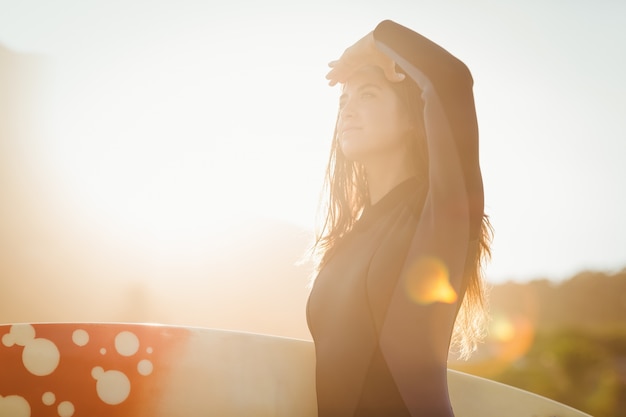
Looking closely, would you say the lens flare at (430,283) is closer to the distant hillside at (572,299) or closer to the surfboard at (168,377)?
the surfboard at (168,377)

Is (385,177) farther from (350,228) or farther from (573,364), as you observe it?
(573,364)

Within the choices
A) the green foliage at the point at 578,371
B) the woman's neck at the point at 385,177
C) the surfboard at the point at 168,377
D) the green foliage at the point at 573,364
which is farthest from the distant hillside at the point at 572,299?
the woman's neck at the point at 385,177

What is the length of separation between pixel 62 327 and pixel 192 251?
1600 centimetres

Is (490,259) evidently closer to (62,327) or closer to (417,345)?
(417,345)

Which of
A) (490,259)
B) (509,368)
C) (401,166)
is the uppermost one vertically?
(401,166)

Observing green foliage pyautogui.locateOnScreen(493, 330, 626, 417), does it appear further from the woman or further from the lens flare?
the lens flare

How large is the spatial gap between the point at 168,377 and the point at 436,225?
1.37m

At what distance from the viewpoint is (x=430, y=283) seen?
970 millimetres

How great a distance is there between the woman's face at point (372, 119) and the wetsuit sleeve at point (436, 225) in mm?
196

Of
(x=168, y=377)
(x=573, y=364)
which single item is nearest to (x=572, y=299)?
(x=573, y=364)

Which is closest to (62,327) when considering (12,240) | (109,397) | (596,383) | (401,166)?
(109,397)

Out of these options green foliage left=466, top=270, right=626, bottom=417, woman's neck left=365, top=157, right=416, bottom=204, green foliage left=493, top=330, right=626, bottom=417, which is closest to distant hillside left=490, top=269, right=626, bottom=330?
green foliage left=466, top=270, right=626, bottom=417

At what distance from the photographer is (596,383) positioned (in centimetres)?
594

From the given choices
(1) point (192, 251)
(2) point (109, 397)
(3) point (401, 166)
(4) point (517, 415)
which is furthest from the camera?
(1) point (192, 251)
